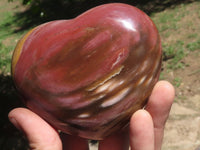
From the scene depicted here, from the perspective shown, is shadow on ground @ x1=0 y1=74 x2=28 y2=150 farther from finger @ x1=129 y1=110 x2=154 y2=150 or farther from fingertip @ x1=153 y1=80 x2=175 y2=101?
fingertip @ x1=153 y1=80 x2=175 y2=101

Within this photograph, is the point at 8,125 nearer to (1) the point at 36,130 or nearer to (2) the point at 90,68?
(1) the point at 36,130

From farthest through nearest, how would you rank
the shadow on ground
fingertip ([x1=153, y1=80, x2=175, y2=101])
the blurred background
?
the shadow on ground < the blurred background < fingertip ([x1=153, y1=80, x2=175, y2=101])

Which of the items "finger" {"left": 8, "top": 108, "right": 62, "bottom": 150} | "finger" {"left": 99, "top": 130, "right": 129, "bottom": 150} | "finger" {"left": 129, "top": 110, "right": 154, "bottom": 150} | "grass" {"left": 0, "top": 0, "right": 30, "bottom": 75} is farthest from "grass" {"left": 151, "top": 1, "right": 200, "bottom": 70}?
"grass" {"left": 0, "top": 0, "right": 30, "bottom": 75}

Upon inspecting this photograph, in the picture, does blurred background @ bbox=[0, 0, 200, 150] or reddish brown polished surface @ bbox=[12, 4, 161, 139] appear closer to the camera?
reddish brown polished surface @ bbox=[12, 4, 161, 139]

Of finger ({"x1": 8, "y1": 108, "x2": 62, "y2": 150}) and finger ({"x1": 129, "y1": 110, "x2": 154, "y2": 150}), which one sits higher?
finger ({"x1": 8, "y1": 108, "x2": 62, "y2": 150})

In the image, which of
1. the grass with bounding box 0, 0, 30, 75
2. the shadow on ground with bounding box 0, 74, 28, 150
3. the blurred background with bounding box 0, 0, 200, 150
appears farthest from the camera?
the grass with bounding box 0, 0, 30, 75

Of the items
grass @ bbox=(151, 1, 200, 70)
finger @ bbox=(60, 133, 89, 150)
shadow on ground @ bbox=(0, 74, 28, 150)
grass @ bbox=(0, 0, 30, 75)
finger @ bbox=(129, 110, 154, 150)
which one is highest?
finger @ bbox=(129, 110, 154, 150)

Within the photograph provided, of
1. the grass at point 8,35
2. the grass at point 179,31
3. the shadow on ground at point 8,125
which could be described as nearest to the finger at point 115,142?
the shadow on ground at point 8,125
